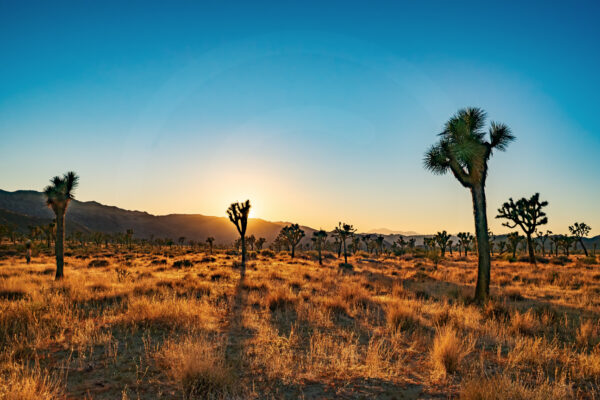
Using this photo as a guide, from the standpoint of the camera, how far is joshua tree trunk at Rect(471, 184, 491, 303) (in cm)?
1189

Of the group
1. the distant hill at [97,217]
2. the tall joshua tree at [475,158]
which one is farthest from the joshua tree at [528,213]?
the distant hill at [97,217]

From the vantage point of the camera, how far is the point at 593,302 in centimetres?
1193

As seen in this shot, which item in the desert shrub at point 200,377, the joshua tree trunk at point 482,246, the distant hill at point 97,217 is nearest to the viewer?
the desert shrub at point 200,377

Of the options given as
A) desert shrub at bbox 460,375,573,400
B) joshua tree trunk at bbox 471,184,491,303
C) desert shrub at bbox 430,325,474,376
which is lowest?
desert shrub at bbox 430,325,474,376

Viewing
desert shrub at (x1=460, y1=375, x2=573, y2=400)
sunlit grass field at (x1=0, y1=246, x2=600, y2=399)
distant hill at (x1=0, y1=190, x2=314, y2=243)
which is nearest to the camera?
desert shrub at (x1=460, y1=375, x2=573, y2=400)

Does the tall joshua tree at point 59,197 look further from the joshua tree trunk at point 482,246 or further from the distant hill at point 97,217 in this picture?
the distant hill at point 97,217

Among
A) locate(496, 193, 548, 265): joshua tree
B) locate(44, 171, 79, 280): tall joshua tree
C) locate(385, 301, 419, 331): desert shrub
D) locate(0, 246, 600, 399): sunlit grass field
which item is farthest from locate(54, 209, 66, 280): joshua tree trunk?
locate(496, 193, 548, 265): joshua tree

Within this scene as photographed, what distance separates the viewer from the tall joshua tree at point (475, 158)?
39.4 ft

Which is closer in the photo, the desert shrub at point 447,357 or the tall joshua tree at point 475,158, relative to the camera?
the desert shrub at point 447,357

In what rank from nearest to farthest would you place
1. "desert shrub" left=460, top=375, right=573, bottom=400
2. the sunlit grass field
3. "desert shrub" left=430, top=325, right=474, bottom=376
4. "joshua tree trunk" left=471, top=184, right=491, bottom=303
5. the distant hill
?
"desert shrub" left=460, top=375, right=573, bottom=400, the sunlit grass field, "desert shrub" left=430, top=325, right=474, bottom=376, "joshua tree trunk" left=471, top=184, right=491, bottom=303, the distant hill

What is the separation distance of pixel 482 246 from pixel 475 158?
3.56 meters

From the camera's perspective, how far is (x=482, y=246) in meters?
11.9

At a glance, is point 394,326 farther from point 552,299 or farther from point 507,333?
point 552,299

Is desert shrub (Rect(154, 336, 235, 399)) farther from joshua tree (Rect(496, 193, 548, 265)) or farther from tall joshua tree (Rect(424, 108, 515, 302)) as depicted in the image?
joshua tree (Rect(496, 193, 548, 265))
